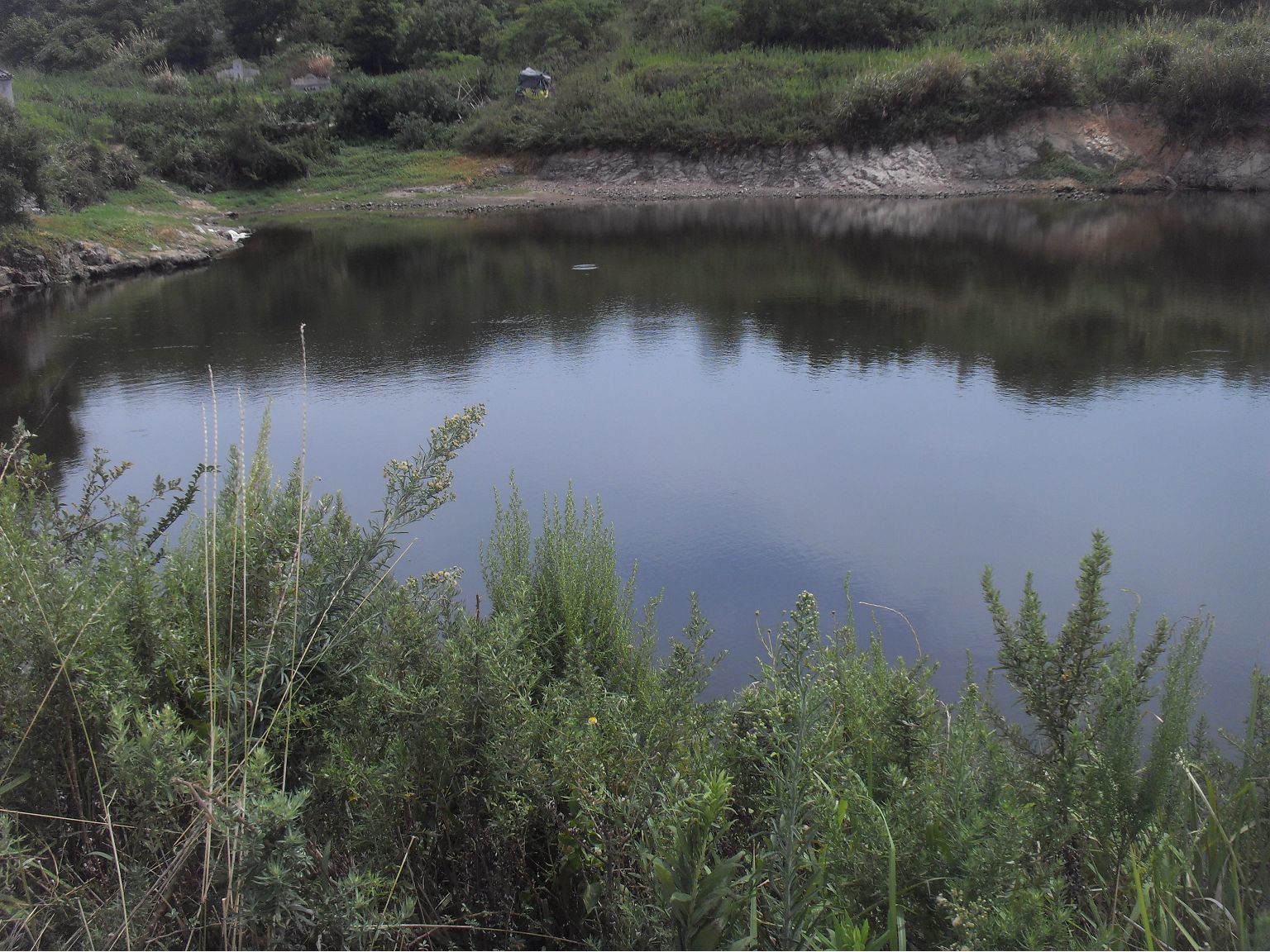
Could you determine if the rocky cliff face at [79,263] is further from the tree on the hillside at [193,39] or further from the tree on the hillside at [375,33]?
the tree on the hillside at [193,39]

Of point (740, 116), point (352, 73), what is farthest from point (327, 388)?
point (352, 73)

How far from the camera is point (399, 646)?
266 cm

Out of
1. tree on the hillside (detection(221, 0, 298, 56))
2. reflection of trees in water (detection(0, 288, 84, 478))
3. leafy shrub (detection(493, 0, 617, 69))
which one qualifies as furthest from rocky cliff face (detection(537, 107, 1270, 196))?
tree on the hillside (detection(221, 0, 298, 56))

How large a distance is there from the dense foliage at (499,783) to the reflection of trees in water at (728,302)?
707 centimetres

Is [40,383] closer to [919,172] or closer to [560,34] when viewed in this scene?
[919,172]

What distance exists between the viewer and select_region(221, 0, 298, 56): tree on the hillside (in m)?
45.2

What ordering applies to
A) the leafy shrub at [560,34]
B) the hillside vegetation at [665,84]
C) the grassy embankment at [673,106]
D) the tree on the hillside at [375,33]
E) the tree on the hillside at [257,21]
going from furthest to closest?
the tree on the hillside at [257,21]
the tree on the hillside at [375,33]
the leafy shrub at [560,34]
the hillside vegetation at [665,84]
the grassy embankment at [673,106]

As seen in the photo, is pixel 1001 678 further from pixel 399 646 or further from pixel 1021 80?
pixel 1021 80

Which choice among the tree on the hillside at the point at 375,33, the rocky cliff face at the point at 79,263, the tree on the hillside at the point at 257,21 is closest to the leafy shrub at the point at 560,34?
the tree on the hillside at the point at 375,33

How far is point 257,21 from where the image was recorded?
149 feet

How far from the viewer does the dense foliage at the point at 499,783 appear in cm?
190

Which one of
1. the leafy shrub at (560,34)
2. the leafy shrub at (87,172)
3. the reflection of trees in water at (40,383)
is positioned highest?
the leafy shrub at (560,34)

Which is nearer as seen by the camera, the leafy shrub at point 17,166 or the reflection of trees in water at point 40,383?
the reflection of trees in water at point 40,383

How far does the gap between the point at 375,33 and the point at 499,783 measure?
42.4 metres
